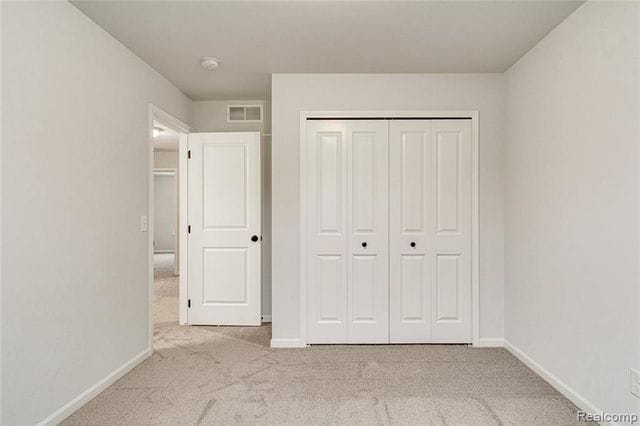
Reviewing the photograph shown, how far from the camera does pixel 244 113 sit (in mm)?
3873

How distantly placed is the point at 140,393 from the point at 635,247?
304cm

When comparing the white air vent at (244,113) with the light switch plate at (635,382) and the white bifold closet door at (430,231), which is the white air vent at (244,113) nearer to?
the white bifold closet door at (430,231)

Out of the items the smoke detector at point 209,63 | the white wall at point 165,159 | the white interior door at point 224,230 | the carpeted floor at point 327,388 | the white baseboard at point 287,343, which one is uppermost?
the smoke detector at point 209,63

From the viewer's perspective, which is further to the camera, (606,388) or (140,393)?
(140,393)

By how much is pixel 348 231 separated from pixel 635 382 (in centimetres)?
204

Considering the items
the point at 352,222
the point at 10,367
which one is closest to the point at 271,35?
the point at 352,222

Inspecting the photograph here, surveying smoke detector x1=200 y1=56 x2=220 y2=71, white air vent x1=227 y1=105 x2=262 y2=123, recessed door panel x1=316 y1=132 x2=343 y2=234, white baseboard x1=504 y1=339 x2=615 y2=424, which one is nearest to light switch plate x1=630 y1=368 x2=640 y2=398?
white baseboard x1=504 y1=339 x2=615 y2=424

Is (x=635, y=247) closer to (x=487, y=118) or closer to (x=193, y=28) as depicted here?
(x=487, y=118)

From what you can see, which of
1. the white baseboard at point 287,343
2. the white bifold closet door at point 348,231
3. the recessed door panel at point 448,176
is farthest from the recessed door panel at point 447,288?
the white baseboard at point 287,343

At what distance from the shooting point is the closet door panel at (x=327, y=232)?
307 cm

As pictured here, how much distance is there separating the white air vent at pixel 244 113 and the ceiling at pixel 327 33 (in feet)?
2.51

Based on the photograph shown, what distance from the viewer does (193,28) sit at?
7.49ft

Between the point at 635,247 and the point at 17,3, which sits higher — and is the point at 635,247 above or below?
below

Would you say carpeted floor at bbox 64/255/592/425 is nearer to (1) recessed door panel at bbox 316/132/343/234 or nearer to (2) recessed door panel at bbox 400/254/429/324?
(2) recessed door panel at bbox 400/254/429/324
